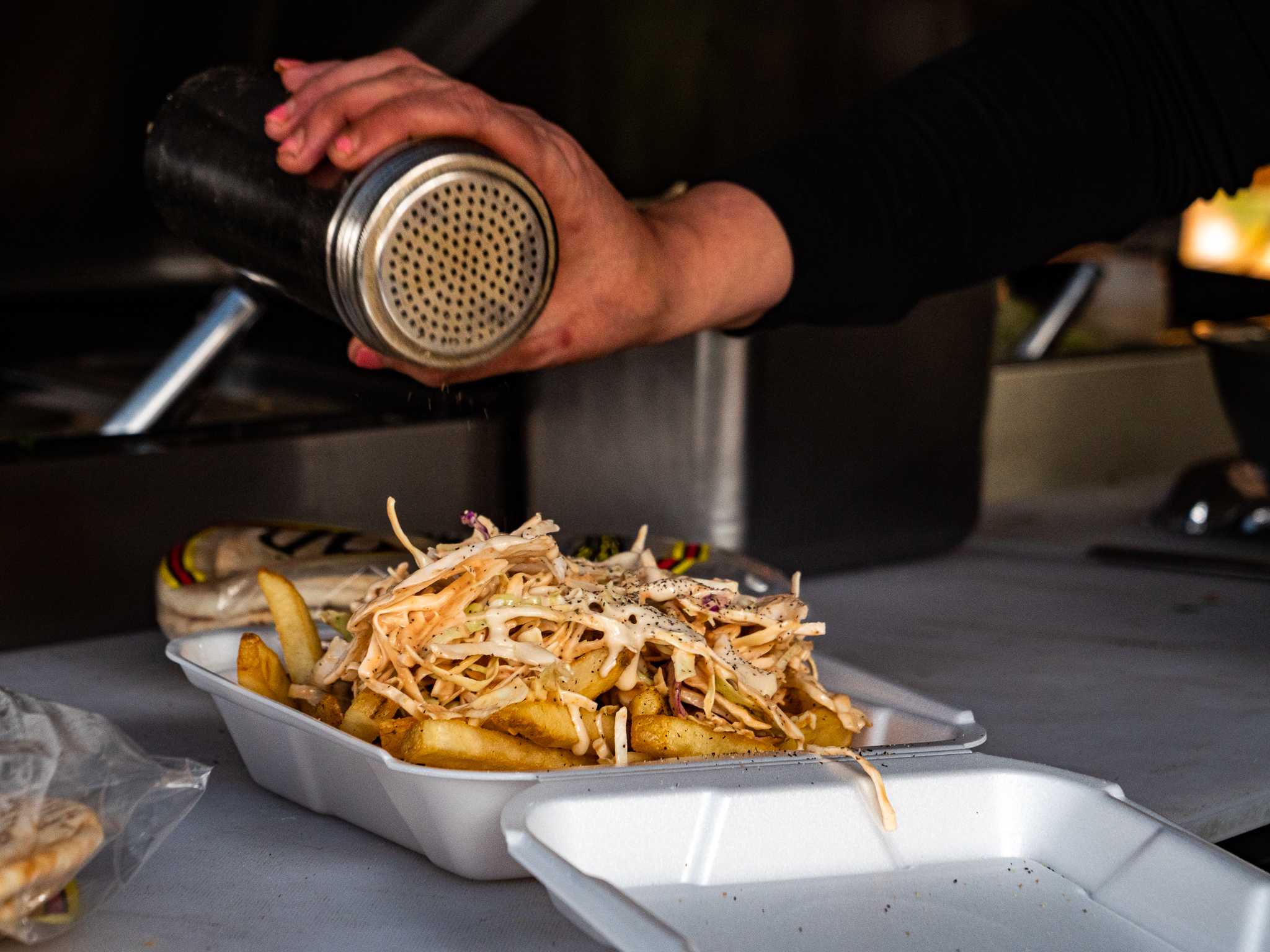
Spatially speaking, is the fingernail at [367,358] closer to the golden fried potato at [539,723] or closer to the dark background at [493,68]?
the golden fried potato at [539,723]

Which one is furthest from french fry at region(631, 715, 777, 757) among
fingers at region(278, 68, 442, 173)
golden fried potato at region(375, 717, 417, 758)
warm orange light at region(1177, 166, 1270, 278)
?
warm orange light at region(1177, 166, 1270, 278)

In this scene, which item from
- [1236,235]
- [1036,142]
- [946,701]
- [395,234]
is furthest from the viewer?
[1236,235]

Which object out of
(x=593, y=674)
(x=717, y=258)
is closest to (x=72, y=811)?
(x=593, y=674)

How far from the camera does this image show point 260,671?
81 cm

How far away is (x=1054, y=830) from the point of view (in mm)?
699

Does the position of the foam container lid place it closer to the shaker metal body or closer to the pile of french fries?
the pile of french fries

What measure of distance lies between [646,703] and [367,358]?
0.28 meters

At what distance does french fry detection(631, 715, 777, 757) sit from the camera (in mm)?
735

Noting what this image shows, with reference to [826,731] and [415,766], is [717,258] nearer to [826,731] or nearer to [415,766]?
[826,731]

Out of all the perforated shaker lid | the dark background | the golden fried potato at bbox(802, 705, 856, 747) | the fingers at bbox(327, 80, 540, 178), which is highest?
the dark background

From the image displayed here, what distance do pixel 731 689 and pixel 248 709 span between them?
25 cm

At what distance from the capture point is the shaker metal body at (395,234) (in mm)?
744

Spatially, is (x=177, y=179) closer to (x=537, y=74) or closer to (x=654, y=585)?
(x=654, y=585)

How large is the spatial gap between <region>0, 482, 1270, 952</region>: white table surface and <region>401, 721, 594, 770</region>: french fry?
0.07 metres
